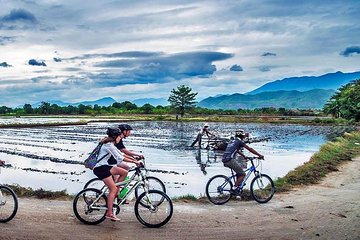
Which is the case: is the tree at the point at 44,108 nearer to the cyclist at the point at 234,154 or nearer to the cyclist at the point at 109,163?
the cyclist at the point at 234,154

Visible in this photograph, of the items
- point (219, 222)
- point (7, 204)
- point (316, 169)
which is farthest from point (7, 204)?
point (316, 169)

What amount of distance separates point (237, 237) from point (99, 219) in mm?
2822

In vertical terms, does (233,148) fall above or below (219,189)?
above

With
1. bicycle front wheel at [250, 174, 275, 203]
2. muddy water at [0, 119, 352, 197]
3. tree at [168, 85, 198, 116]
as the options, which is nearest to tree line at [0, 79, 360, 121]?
tree at [168, 85, 198, 116]

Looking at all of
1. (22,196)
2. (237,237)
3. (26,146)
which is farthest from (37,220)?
(26,146)

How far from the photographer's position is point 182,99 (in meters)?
92.9

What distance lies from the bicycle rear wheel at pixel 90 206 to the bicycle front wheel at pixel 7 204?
4.02 ft

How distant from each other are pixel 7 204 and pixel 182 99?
278ft

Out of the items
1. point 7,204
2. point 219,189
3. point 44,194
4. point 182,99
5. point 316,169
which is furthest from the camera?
point 182,99

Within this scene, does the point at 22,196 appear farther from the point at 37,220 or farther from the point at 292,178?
the point at 292,178

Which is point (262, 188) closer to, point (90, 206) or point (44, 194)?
point (90, 206)

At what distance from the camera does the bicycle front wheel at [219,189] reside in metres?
10.7

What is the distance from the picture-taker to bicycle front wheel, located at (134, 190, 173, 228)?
8.23 metres

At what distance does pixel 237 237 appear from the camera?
7.68 metres
